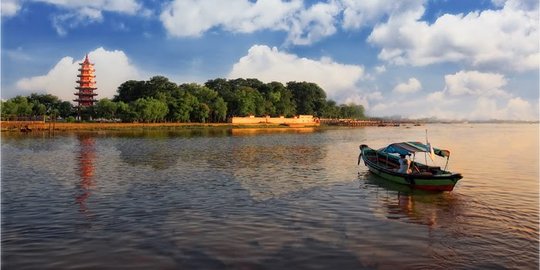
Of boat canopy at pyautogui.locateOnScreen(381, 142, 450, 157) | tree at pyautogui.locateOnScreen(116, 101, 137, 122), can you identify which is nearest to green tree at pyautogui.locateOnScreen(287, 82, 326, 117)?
tree at pyautogui.locateOnScreen(116, 101, 137, 122)

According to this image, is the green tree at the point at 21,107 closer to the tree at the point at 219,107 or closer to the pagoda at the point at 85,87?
the pagoda at the point at 85,87

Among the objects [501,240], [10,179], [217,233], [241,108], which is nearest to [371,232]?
[501,240]

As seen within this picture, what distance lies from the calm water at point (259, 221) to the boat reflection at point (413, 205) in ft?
0.19

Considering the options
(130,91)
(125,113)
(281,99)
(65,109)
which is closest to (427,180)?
(125,113)

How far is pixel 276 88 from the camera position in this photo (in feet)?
557

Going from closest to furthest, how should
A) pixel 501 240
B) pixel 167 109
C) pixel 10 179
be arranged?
1. pixel 501 240
2. pixel 10 179
3. pixel 167 109

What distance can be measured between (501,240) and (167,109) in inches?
4137

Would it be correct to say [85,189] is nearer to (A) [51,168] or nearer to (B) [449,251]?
(A) [51,168]

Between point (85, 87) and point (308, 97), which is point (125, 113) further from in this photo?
point (308, 97)

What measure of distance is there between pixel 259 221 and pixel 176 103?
10348 cm

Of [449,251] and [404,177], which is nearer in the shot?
[449,251]

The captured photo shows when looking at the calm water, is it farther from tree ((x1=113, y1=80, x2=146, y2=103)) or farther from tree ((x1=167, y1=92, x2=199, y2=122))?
tree ((x1=113, y1=80, x2=146, y2=103))

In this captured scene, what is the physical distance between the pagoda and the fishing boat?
113138 mm

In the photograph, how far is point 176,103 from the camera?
116688 mm
